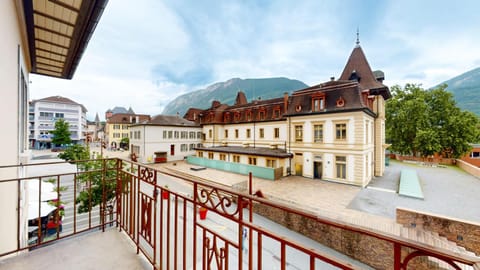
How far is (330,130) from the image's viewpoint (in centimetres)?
1206

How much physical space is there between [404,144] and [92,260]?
26.1 meters

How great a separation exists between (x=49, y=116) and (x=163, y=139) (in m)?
33.0

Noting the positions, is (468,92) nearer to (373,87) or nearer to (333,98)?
(373,87)

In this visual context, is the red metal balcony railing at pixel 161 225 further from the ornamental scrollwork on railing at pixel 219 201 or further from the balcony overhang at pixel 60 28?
the balcony overhang at pixel 60 28

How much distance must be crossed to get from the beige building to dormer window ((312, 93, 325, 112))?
1234 centimetres

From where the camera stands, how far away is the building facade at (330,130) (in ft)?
36.8

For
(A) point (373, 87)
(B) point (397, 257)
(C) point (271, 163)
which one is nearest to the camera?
(B) point (397, 257)

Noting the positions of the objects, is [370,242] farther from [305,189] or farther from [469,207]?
[469,207]

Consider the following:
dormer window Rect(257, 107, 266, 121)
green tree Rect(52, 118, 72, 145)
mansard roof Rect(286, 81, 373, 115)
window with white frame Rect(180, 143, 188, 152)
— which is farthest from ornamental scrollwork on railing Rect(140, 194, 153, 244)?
green tree Rect(52, 118, 72, 145)

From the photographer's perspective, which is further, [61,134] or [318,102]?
[61,134]

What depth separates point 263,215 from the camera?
342 inches

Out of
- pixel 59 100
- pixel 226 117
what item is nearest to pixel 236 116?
pixel 226 117

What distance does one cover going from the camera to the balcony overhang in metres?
2.32

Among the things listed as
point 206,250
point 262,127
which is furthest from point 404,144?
point 206,250
